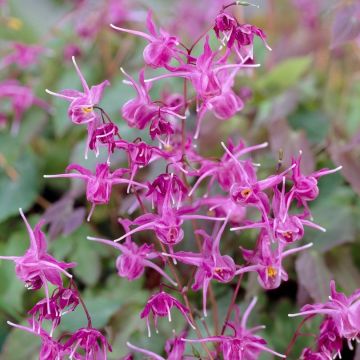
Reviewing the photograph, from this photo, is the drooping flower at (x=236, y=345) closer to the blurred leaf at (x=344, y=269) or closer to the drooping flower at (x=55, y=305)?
the drooping flower at (x=55, y=305)

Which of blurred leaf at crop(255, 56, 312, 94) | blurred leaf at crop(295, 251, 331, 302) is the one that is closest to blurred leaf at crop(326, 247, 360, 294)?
blurred leaf at crop(295, 251, 331, 302)

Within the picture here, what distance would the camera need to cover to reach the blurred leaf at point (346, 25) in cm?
65

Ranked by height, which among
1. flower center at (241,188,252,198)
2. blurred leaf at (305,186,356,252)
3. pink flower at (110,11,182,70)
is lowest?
blurred leaf at (305,186,356,252)

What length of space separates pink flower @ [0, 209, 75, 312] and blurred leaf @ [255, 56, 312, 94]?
524 mm

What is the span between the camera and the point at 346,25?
0.66 meters

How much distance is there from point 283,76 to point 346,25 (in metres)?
0.24

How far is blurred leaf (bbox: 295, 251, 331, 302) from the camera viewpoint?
1.95 feet

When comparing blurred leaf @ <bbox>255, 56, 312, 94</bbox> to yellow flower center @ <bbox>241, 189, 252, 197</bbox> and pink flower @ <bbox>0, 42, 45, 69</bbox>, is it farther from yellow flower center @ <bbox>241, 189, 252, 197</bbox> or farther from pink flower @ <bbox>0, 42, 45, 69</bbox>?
yellow flower center @ <bbox>241, 189, 252, 197</bbox>

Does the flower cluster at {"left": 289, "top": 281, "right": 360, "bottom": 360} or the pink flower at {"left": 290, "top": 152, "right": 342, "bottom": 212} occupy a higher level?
the pink flower at {"left": 290, "top": 152, "right": 342, "bottom": 212}

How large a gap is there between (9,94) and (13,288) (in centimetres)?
26

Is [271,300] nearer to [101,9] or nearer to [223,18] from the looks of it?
[223,18]

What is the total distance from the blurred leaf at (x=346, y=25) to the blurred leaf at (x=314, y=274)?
0.20 meters

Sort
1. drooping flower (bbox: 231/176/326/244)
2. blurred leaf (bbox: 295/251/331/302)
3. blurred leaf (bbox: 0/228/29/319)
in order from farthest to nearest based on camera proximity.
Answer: blurred leaf (bbox: 0/228/29/319) → blurred leaf (bbox: 295/251/331/302) → drooping flower (bbox: 231/176/326/244)

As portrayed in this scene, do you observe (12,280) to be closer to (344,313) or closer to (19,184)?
(19,184)
